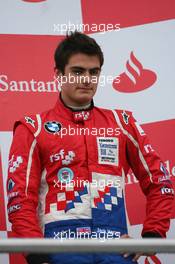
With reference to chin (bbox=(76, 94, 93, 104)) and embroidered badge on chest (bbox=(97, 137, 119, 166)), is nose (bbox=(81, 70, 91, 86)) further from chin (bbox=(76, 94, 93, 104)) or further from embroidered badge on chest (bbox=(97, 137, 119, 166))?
embroidered badge on chest (bbox=(97, 137, 119, 166))

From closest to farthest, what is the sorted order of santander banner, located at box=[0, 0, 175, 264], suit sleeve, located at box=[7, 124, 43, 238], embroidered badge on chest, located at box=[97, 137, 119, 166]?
suit sleeve, located at box=[7, 124, 43, 238] → embroidered badge on chest, located at box=[97, 137, 119, 166] → santander banner, located at box=[0, 0, 175, 264]

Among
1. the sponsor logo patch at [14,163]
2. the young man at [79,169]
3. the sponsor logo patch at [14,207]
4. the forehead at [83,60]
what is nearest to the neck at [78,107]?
the young man at [79,169]

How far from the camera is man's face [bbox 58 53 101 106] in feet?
5.63

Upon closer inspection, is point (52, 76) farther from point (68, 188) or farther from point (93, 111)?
point (68, 188)

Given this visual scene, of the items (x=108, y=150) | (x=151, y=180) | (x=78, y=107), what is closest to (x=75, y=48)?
(x=78, y=107)

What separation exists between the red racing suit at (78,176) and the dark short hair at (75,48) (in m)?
0.14

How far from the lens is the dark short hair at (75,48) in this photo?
1741 millimetres

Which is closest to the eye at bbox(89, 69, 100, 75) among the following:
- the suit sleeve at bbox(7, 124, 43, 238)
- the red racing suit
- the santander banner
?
the red racing suit

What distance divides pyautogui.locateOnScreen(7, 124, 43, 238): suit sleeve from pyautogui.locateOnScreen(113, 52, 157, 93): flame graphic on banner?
1.80 feet

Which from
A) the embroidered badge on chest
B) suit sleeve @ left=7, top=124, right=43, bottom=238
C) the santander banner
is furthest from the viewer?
the santander banner

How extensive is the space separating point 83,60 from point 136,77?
1.44 feet

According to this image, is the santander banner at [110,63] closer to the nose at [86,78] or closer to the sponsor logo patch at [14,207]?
the nose at [86,78]

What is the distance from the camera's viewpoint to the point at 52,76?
2.10 meters

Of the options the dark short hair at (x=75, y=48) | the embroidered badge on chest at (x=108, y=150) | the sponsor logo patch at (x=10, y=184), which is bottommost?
the sponsor logo patch at (x=10, y=184)
